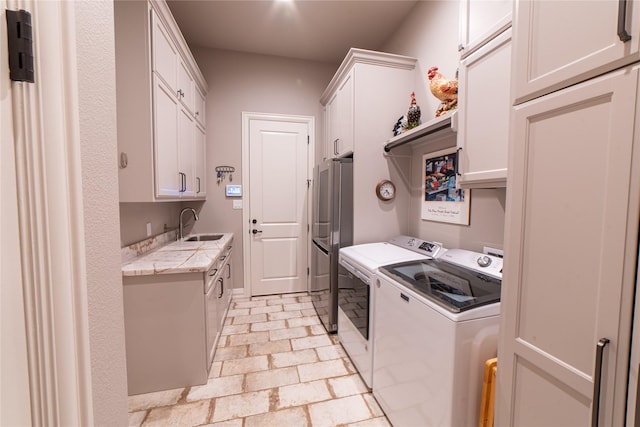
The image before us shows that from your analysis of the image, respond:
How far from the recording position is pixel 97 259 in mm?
632

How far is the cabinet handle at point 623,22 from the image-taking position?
0.59 m

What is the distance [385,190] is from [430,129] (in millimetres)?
777

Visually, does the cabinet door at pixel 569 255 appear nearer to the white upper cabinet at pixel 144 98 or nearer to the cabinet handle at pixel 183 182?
the white upper cabinet at pixel 144 98

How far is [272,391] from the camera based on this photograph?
1840mm

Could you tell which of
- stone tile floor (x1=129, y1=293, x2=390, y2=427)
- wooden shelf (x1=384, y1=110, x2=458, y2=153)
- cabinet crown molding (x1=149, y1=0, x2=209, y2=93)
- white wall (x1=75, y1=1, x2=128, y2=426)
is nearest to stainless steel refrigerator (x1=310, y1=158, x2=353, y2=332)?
stone tile floor (x1=129, y1=293, x2=390, y2=427)

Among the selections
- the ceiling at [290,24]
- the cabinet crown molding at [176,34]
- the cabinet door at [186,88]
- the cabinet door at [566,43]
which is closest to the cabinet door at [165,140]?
the cabinet door at [186,88]

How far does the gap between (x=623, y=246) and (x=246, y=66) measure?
3754 mm

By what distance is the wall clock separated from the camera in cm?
248

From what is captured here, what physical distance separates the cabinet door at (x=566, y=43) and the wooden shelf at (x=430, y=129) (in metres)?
0.72

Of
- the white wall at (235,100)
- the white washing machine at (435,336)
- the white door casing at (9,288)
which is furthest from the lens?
the white wall at (235,100)

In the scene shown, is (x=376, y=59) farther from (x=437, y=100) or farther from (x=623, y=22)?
(x=623, y=22)

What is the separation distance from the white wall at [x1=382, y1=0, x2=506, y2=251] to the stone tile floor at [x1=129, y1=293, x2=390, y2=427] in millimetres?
1283

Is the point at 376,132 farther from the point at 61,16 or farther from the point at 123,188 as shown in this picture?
the point at 61,16

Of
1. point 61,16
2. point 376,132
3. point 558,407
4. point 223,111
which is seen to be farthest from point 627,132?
point 223,111
